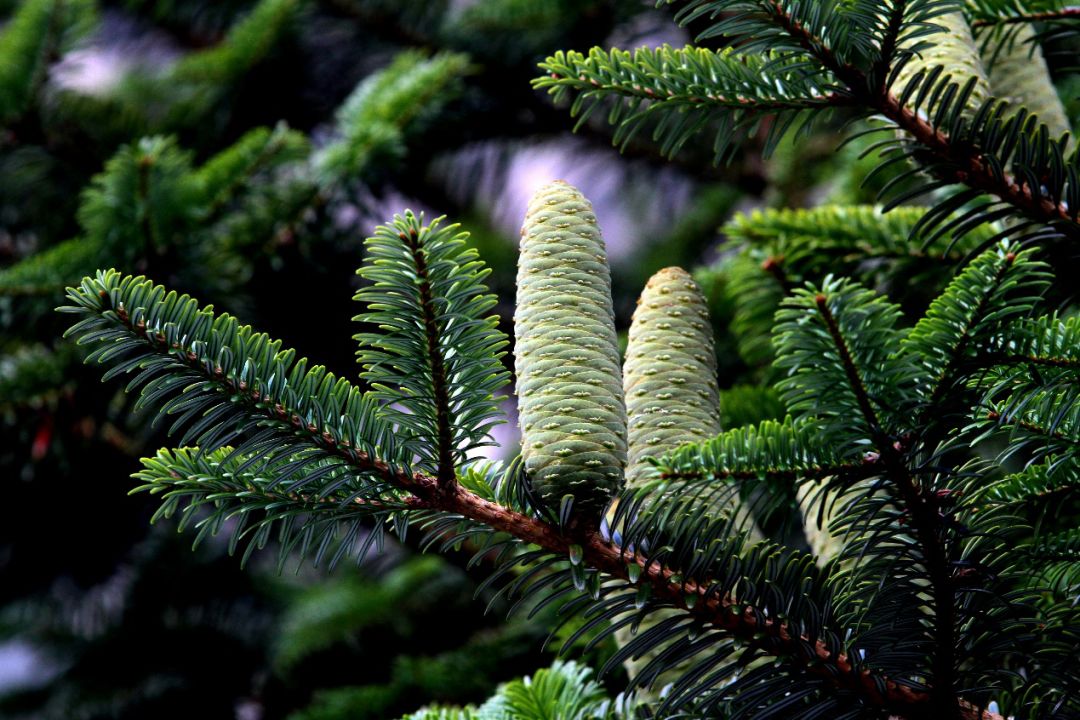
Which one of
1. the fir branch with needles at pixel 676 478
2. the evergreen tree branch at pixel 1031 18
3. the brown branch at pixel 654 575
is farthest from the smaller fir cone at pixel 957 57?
the brown branch at pixel 654 575

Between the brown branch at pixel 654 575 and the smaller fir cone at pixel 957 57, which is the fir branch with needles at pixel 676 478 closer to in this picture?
the brown branch at pixel 654 575

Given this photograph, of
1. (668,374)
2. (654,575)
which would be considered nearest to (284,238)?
(668,374)

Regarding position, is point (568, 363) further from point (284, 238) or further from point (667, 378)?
point (284, 238)

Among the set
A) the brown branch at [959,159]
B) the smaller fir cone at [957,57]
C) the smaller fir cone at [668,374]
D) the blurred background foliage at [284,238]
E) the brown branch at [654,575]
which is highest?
the smaller fir cone at [957,57]

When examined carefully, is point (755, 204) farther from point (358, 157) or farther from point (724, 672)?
point (724, 672)

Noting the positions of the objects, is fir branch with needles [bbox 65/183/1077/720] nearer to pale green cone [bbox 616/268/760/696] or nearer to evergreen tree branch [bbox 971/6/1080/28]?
pale green cone [bbox 616/268/760/696]

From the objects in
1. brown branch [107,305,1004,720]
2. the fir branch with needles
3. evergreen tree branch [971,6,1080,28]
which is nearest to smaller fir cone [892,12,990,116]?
evergreen tree branch [971,6,1080,28]

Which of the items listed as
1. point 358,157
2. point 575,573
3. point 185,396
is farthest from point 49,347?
point 575,573
